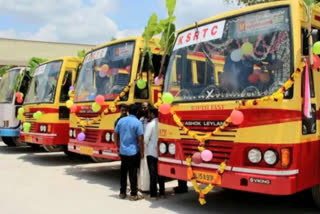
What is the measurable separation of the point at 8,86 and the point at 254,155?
10.3m

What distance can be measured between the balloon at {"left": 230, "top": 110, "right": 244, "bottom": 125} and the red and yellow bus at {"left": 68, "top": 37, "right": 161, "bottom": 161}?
3.00m

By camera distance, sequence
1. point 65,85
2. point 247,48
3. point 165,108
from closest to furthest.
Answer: point 247,48, point 165,108, point 65,85

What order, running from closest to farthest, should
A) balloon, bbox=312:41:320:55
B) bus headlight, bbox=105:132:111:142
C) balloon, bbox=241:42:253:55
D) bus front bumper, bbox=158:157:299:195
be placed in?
bus front bumper, bbox=158:157:299:195 < balloon, bbox=312:41:320:55 < balloon, bbox=241:42:253:55 < bus headlight, bbox=105:132:111:142

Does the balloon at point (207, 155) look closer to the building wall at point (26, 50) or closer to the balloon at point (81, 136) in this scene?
the balloon at point (81, 136)

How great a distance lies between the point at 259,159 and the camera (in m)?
4.72

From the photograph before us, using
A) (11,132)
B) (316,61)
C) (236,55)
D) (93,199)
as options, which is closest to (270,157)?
(316,61)

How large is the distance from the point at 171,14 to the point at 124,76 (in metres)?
1.49

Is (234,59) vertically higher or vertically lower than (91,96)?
higher

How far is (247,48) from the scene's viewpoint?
507 centimetres

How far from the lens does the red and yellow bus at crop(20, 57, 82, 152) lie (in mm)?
10234

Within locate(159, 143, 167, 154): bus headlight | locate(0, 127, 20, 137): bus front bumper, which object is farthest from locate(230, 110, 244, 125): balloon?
locate(0, 127, 20, 137): bus front bumper

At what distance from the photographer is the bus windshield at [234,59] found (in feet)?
15.8

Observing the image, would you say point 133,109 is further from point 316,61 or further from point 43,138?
point 43,138

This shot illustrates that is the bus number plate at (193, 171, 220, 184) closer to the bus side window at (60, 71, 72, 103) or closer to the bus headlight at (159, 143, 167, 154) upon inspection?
the bus headlight at (159, 143, 167, 154)
